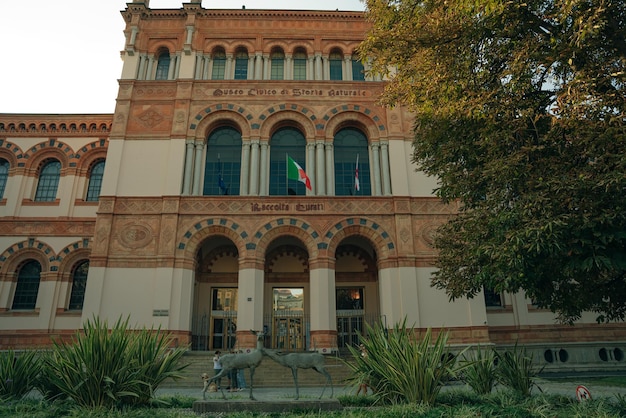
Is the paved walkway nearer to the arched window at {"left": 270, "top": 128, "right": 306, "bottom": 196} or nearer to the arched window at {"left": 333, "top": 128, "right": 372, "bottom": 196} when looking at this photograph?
the arched window at {"left": 270, "top": 128, "right": 306, "bottom": 196}

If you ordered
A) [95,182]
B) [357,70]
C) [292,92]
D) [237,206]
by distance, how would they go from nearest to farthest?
[237,206] < [292,92] < [357,70] < [95,182]

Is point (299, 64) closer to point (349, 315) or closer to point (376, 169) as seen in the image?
point (376, 169)

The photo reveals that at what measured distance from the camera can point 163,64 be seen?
24609 mm

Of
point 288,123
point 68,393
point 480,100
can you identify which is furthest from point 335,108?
point 68,393


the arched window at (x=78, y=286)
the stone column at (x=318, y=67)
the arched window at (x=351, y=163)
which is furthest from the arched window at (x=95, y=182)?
the arched window at (x=351, y=163)

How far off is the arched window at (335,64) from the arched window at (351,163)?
3476mm

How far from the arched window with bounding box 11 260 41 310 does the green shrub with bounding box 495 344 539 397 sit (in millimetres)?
22750

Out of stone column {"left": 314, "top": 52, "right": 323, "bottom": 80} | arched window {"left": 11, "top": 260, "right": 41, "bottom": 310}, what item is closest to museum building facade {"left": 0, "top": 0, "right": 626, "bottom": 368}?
arched window {"left": 11, "top": 260, "right": 41, "bottom": 310}

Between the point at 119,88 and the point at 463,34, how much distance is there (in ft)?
62.6

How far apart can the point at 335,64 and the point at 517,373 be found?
2003 cm

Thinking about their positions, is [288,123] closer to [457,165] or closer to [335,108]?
[335,108]

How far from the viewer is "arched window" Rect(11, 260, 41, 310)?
72.8 feet

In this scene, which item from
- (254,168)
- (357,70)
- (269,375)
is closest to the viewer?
(269,375)

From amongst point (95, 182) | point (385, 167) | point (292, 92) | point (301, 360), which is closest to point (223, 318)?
point (95, 182)
